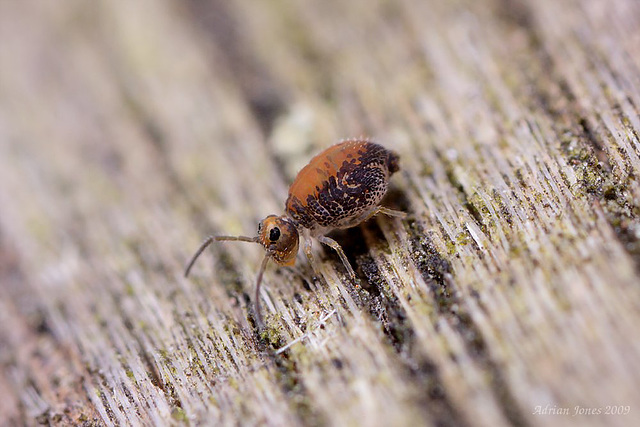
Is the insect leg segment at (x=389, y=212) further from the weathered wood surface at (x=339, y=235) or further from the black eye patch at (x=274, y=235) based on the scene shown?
the black eye patch at (x=274, y=235)

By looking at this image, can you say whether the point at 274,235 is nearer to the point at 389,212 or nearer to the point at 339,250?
the point at 339,250

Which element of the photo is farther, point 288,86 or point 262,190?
point 288,86

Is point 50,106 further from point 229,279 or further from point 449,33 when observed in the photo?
point 449,33

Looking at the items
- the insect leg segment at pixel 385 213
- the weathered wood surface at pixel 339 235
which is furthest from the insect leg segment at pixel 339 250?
the insect leg segment at pixel 385 213

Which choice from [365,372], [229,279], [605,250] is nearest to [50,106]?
[229,279]

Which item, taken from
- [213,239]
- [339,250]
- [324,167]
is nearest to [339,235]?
[339,250]

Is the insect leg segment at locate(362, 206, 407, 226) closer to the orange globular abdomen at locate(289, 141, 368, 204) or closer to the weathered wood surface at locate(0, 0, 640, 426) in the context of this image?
the weathered wood surface at locate(0, 0, 640, 426)

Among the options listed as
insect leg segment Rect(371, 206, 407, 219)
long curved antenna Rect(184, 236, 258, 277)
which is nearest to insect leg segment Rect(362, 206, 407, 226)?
insect leg segment Rect(371, 206, 407, 219)
